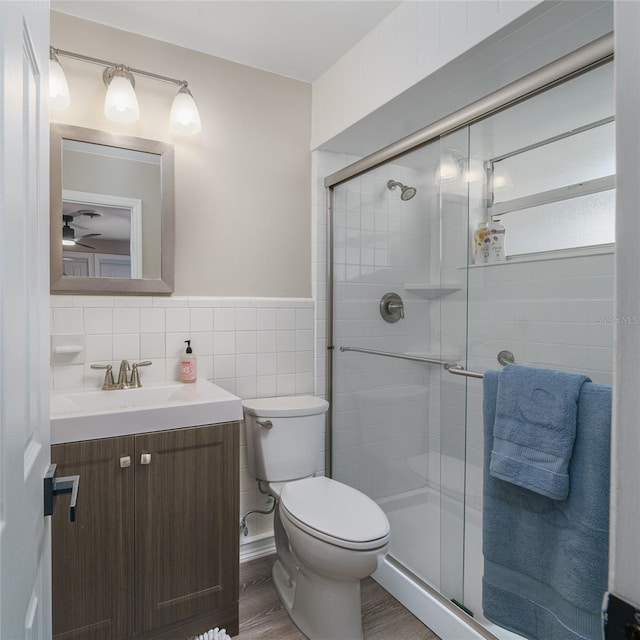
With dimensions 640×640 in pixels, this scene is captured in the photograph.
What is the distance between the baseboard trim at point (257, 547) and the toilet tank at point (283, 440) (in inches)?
15.8

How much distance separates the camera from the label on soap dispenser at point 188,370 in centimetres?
194

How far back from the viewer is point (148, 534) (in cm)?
148

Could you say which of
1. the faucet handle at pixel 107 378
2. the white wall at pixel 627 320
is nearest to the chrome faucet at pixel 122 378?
the faucet handle at pixel 107 378

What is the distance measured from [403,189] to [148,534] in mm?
1686

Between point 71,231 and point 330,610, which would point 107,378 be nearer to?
point 71,231

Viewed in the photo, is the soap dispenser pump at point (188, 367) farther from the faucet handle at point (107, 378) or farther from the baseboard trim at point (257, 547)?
the baseboard trim at point (257, 547)

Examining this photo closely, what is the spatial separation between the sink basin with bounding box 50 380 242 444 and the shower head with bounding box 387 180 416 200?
3.74 ft

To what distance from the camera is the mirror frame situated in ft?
5.79

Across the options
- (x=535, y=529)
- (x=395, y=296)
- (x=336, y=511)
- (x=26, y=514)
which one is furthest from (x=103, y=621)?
(x=395, y=296)

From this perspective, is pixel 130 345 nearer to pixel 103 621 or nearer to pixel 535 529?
pixel 103 621

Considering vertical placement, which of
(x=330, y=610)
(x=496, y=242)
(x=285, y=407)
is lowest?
(x=330, y=610)

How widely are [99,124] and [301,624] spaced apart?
7.08 feet

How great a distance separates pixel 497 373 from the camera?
129cm

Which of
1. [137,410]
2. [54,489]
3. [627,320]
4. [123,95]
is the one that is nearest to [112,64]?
[123,95]
